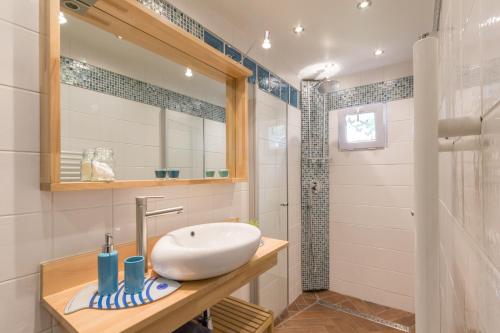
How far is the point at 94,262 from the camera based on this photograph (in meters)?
1.06

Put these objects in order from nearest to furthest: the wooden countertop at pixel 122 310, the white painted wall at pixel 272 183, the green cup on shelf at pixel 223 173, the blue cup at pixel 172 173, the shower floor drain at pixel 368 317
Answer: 1. the wooden countertop at pixel 122 310
2. the blue cup at pixel 172 173
3. the green cup on shelf at pixel 223 173
4. the white painted wall at pixel 272 183
5. the shower floor drain at pixel 368 317

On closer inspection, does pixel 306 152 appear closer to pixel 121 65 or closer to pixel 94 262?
pixel 121 65

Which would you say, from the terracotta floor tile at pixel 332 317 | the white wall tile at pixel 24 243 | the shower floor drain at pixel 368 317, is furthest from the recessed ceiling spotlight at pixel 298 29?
the shower floor drain at pixel 368 317

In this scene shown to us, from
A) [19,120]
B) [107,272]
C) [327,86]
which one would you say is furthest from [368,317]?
[19,120]

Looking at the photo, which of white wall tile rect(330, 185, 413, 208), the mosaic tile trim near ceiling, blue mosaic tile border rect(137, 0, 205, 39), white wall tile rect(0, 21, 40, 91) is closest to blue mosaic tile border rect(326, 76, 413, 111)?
the mosaic tile trim near ceiling

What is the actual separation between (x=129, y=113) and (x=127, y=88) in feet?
0.40

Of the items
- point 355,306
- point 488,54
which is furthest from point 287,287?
point 488,54

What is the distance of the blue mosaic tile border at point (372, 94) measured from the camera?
8.07 ft

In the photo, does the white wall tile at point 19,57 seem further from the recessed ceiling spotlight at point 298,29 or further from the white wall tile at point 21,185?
the recessed ceiling spotlight at point 298,29

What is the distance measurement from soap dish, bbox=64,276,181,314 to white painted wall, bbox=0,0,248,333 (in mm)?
171

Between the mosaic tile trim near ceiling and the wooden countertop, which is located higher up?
the mosaic tile trim near ceiling

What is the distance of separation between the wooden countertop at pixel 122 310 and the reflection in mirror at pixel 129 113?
346 millimetres

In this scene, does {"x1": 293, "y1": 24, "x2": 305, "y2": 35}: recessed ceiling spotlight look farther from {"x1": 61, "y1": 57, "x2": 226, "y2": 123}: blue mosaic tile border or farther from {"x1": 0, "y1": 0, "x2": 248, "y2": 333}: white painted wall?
{"x1": 0, "y1": 0, "x2": 248, "y2": 333}: white painted wall

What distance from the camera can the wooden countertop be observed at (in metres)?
0.77
